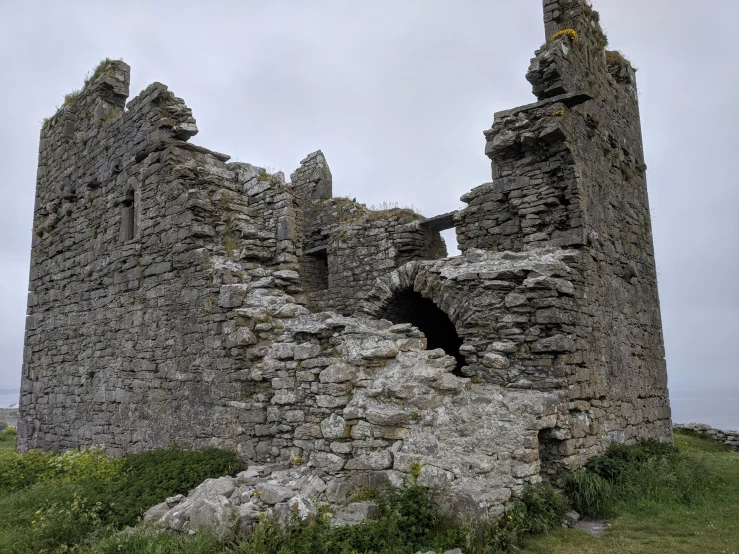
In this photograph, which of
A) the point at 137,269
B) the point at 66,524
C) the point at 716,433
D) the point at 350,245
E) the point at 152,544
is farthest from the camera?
the point at 716,433

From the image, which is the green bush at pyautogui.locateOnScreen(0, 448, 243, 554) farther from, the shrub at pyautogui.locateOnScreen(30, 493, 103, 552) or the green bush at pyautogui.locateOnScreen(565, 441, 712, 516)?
the green bush at pyautogui.locateOnScreen(565, 441, 712, 516)

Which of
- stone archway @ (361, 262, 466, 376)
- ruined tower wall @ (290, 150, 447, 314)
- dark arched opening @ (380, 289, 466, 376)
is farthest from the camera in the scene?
ruined tower wall @ (290, 150, 447, 314)

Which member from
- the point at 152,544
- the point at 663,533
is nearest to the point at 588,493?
the point at 663,533

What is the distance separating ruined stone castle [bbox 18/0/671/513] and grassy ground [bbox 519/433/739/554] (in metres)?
0.72

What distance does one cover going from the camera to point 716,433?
16.4 meters

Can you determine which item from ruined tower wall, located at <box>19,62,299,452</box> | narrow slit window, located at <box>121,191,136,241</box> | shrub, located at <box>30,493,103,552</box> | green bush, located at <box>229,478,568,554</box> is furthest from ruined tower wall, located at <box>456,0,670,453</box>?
narrow slit window, located at <box>121,191,136,241</box>

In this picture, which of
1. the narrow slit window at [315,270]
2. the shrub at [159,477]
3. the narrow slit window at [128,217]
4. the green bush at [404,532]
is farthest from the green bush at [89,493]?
the narrow slit window at [315,270]

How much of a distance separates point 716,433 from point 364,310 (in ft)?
39.9

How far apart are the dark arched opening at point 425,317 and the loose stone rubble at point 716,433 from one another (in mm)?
9414

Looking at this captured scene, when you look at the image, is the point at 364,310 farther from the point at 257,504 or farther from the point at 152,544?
the point at 152,544

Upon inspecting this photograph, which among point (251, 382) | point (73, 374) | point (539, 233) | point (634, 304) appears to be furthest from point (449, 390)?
point (73, 374)

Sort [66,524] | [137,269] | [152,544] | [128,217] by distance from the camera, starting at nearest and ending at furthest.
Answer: [152,544], [66,524], [137,269], [128,217]

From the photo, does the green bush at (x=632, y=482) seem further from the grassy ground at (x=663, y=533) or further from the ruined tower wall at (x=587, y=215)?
the ruined tower wall at (x=587, y=215)

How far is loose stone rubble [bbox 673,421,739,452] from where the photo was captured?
1585cm
